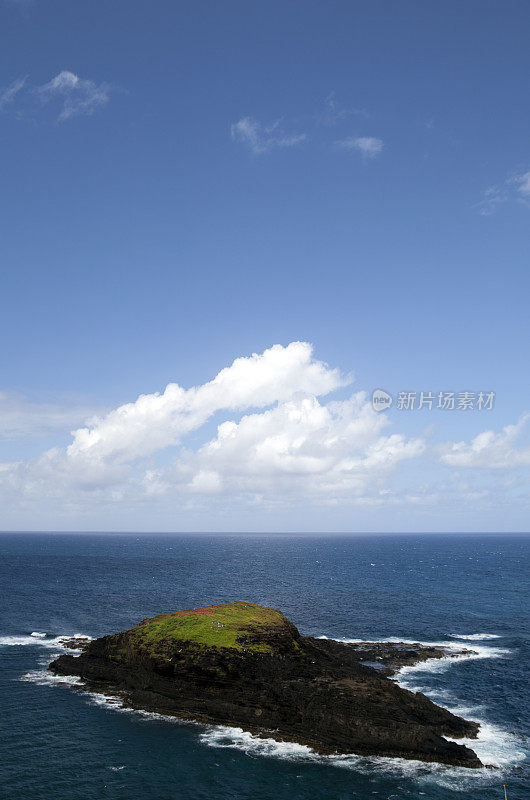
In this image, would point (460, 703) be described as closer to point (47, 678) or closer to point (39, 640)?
point (47, 678)

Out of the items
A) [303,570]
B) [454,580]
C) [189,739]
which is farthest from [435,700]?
[303,570]

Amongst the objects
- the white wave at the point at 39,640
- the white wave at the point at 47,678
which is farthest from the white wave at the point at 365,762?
the white wave at the point at 39,640

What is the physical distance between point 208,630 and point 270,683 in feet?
35.1

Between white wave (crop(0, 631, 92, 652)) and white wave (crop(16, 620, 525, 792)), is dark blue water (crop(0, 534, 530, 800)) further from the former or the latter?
white wave (crop(0, 631, 92, 652))

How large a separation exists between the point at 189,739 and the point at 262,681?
9.85m

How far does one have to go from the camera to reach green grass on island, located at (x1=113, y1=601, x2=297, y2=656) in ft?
190

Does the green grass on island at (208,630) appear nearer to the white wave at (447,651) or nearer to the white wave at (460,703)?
the white wave at (460,703)

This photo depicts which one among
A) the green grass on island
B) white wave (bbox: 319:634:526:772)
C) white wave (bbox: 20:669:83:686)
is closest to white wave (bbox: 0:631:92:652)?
white wave (bbox: 20:669:83:686)

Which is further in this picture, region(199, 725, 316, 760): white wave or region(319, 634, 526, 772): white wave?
region(319, 634, 526, 772): white wave

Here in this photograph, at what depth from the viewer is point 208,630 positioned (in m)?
60.1

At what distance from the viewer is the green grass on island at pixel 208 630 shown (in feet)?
190

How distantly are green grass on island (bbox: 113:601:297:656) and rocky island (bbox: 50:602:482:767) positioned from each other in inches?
5.0

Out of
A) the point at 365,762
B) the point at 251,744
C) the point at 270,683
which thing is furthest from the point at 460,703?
the point at 251,744

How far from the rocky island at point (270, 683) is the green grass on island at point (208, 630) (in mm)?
126
